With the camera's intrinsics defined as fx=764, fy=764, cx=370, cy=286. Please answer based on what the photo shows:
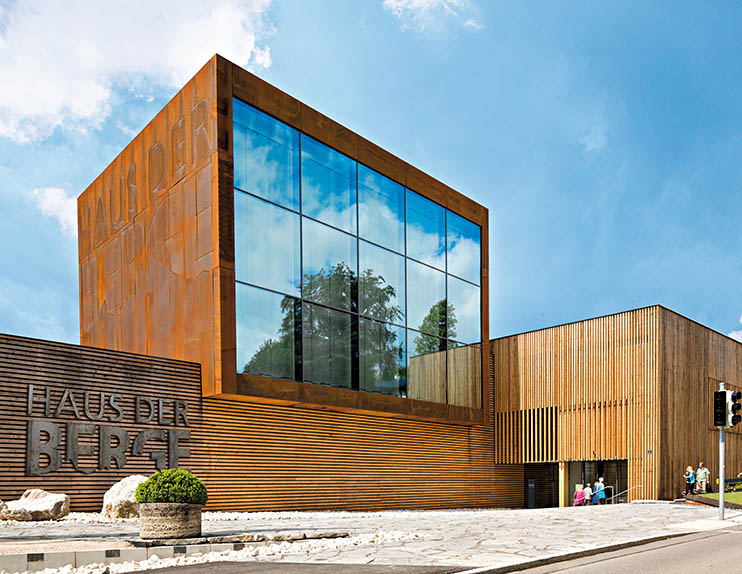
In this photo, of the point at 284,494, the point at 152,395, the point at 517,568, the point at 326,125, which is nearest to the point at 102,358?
the point at 152,395

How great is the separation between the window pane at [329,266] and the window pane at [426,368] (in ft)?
11.7

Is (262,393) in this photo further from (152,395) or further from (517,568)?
(517,568)

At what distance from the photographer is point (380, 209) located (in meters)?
27.9

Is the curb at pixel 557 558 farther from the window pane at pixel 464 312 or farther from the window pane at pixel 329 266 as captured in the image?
the window pane at pixel 464 312

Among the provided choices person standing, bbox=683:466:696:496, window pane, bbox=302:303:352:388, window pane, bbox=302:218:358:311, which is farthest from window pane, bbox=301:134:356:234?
person standing, bbox=683:466:696:496

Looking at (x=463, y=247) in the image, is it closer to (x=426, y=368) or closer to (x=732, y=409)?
(x=426, y=368)

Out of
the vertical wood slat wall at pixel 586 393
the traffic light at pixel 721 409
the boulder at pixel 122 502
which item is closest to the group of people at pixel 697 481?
the vertical wood slat wall at pixel 586 393

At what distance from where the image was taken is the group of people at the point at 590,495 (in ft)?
96.5

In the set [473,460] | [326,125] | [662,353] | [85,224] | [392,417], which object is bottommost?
[473,460]

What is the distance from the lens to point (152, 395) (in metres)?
21.0

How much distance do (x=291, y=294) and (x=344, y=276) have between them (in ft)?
8.46

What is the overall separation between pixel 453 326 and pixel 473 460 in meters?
5.97

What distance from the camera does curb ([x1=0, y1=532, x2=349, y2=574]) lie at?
9.82m

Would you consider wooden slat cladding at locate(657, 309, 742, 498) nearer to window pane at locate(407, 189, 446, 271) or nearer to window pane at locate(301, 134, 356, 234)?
window pane at locate(407, 189, 446, 271)
